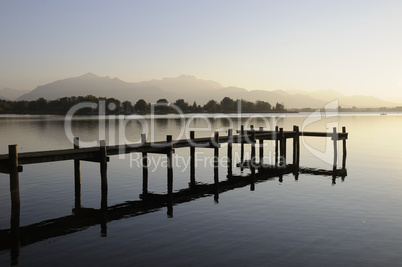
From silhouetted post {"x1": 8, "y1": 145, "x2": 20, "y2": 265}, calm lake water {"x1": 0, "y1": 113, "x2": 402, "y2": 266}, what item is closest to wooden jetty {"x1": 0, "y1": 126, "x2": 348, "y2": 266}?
silhouetted post {"x1": 8, "y1": 145, "x2": 20, "y2": 265}

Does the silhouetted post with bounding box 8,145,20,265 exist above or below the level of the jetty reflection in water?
above

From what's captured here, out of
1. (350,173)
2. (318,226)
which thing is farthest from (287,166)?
(318,226)

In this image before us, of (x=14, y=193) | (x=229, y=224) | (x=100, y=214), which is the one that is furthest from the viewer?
(x=100, y=214)

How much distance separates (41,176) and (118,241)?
16903 mm

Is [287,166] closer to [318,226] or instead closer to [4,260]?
[318,226]

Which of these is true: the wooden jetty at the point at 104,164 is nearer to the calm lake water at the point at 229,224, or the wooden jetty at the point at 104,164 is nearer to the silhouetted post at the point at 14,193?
the silhouetted post at the point at 14,193

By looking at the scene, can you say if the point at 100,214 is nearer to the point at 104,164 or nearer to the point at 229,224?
the point at 104,164

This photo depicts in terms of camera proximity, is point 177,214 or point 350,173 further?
point 350,173

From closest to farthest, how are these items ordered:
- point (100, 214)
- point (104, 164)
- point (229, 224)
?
1. point (229, 224)
2. point (100, 214)
3. point (104, 164)

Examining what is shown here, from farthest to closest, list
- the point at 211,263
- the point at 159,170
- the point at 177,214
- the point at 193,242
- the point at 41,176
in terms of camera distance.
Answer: the point at 159,170 < the point at 41,176 < the point at 177,214 < the point at 193,242 < the point at 211,263

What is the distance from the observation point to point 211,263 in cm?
1241

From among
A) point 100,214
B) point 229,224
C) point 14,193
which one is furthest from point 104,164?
point 229,224

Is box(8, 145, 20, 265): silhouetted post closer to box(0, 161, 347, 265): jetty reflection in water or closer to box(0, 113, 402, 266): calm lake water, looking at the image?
box(0, 161, 347, 265): jetty reflection in water

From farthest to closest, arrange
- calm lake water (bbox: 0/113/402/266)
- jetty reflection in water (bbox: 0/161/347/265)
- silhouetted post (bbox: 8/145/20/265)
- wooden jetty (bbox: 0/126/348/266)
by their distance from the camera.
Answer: wooden jetty (bbox: 0/126/348/266), silhouetted post (bbox: 8/145/20/265), jetty reflection in water (bbox: 0/161/347/265), calm lake water (bbox: 0/113/402/266)
